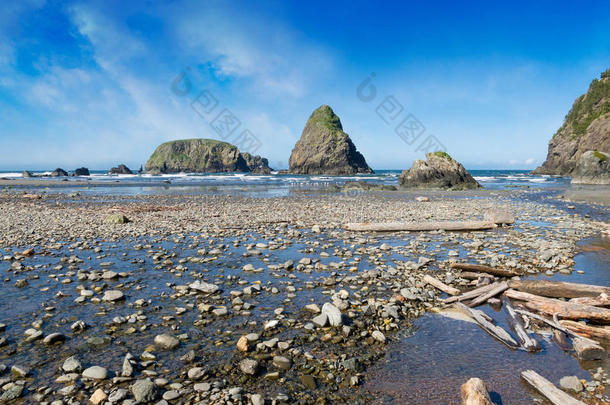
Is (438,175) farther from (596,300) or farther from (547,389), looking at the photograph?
(547,389)

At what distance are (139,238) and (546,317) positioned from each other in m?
12.4

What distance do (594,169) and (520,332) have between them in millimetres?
67840

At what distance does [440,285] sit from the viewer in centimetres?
737

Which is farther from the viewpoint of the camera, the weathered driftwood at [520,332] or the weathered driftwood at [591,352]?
the weathered driftwood at [520,332]

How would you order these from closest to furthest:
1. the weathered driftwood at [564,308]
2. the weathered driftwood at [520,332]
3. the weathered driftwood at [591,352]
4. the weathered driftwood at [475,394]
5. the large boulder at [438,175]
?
the weathered driftwood at [475,394]
the weathered driftwood at [591,352]
the weathered driftwood at [520,332]
the weathered driftwood at [564,308]
the large boulder at [438,175]

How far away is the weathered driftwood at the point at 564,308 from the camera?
18.2ft

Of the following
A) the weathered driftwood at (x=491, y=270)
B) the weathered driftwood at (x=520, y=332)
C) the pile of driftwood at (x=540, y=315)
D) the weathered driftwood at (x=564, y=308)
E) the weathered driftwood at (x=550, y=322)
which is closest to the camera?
the pile of driftwood at (x=540, y=315)

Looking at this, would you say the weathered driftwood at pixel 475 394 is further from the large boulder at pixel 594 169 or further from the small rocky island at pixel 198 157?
A: the small rocky island at pixel 198 157

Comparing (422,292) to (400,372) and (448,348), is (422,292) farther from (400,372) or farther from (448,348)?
(400,372)

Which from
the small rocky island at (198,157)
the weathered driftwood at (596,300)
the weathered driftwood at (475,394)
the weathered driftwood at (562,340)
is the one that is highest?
the small rocky island at (198,157)

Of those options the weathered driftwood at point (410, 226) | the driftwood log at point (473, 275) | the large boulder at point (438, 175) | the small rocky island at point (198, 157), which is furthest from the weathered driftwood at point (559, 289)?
the small rocky island at point (198, 157)

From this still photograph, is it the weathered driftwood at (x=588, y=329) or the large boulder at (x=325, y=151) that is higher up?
the large boulder at (x=325, y=151)

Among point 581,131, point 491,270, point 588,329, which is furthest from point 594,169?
point 588,329

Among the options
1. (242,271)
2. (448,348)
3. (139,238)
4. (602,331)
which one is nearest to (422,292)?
(448,348)
